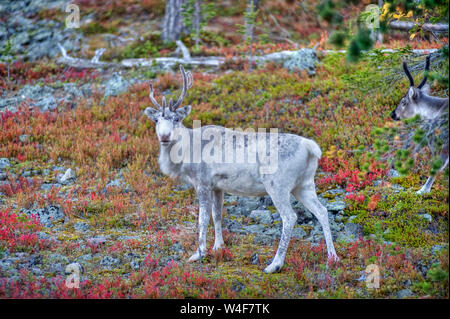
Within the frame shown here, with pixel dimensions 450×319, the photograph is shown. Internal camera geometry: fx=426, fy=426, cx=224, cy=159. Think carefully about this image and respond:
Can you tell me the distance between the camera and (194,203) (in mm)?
10938

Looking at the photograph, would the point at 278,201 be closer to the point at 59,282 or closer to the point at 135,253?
the point at 135,253

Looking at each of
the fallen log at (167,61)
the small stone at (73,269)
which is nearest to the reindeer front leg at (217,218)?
the small stone at (73,269)

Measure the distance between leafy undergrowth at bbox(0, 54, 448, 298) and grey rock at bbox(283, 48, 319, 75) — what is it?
1.58 ft

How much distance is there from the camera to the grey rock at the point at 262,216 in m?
9.98

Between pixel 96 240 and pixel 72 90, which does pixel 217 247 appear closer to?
pixel 96 240

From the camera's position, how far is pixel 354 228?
9.13 m

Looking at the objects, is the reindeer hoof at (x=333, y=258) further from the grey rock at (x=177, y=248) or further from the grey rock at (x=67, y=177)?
the grey rock at (x=67, y=177)

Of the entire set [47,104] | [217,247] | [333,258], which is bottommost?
[217,247]

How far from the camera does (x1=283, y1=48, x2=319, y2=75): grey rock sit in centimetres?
1655

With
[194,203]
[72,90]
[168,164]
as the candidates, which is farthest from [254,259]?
[72,90]

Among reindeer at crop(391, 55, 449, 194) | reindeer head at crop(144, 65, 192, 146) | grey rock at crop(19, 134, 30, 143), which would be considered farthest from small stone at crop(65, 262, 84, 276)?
grey rock at crop(19, 134, 30, 143)

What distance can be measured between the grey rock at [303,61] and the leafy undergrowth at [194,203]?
0.48 metres

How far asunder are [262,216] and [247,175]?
2354 millimetres
